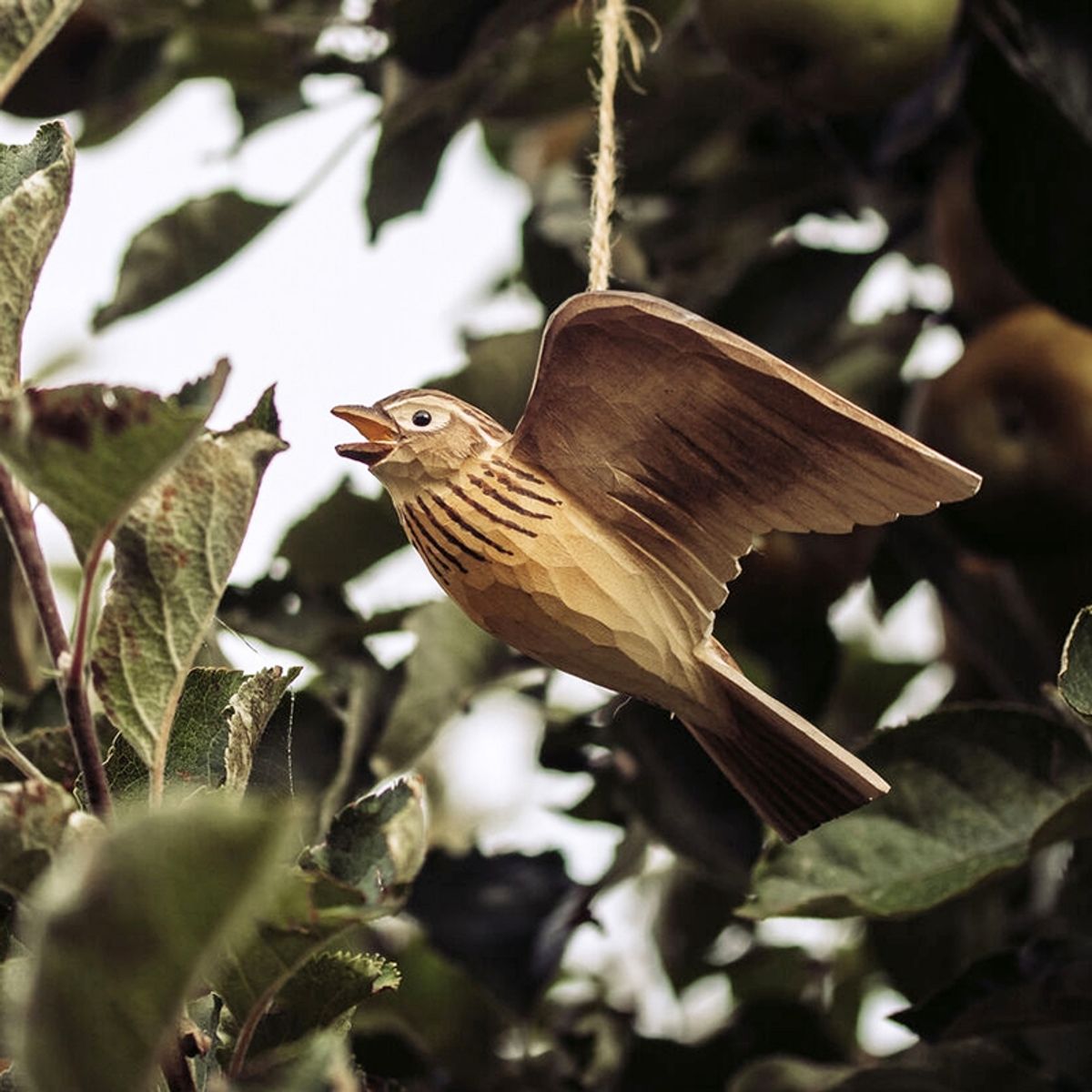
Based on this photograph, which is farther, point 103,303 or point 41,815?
point 103,303

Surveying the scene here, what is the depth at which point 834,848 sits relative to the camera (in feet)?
2.37

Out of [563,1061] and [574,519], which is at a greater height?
[574,519]

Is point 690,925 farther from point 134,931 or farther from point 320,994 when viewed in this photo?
point 134,931

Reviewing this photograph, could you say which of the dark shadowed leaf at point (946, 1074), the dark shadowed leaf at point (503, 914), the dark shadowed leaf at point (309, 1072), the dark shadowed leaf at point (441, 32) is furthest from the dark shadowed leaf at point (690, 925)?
the dark shadowed leaf at point (309, 1072)

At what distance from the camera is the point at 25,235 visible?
47 cm

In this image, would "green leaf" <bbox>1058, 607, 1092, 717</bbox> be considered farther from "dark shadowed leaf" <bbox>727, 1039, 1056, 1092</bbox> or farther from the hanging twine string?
"dark shadowed leaf" <bbox>727, 1039, 1056, 1092</bbox>

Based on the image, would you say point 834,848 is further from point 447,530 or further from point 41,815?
point 41,815

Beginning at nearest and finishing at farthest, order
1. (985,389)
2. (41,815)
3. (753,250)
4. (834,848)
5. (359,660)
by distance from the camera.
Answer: (41,815) < (834,848) < (359,660) < (985,389) < (753,250)

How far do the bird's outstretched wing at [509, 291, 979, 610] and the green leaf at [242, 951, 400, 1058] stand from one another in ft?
0.48

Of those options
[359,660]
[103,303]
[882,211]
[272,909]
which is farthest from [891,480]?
[882,211]

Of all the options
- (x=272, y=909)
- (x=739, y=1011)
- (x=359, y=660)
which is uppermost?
(x=272, y=909)

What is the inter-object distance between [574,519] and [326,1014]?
16 cm

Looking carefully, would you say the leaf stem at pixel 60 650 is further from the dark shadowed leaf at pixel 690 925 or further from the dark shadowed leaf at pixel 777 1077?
the dark shadowed leaf at pixel 690 925

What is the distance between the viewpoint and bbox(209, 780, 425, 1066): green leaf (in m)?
0.43
